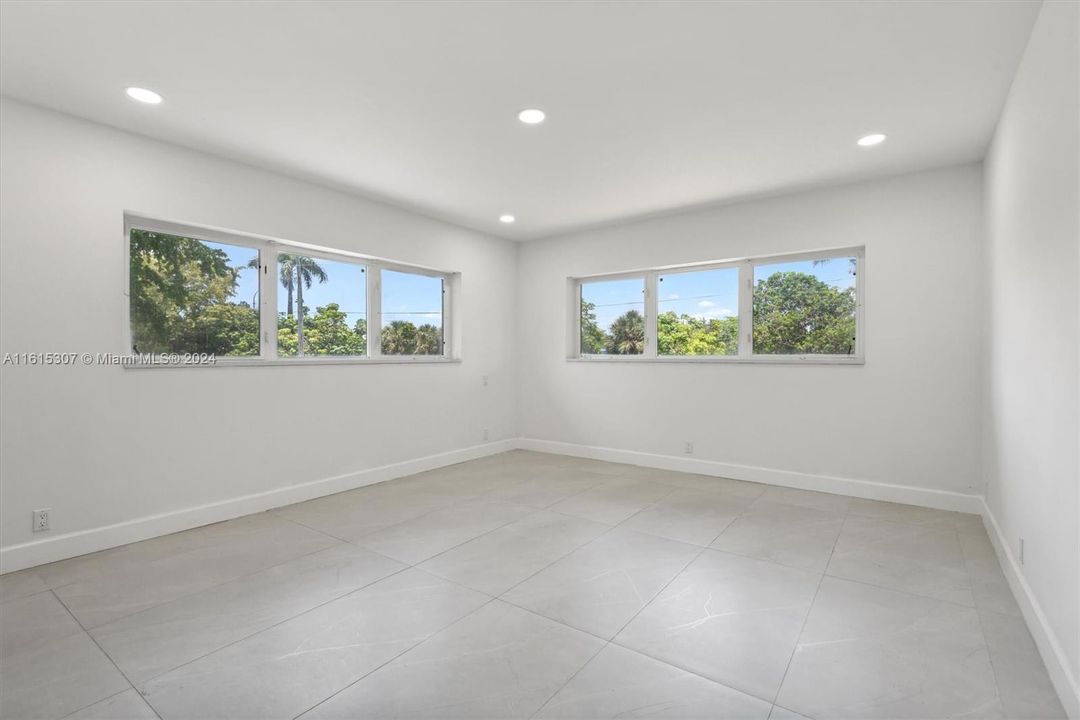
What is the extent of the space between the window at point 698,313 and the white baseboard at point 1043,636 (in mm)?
2528

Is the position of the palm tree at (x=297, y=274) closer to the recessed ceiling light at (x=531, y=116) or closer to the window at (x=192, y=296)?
the window at (x=192, y=296)

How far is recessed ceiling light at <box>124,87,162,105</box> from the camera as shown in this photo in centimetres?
262

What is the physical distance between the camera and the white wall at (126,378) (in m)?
2.73

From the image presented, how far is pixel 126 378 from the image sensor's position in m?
3.11

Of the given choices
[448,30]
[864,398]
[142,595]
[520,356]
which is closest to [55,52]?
[448,30]

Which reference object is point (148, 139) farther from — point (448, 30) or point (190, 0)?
point (448, 30)

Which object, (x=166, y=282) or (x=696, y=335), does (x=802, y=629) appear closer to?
(x=696, y=335)

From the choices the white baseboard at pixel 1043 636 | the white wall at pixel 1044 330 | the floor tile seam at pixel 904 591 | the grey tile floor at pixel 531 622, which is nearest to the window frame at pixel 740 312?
the white wall at pixel 1044 330

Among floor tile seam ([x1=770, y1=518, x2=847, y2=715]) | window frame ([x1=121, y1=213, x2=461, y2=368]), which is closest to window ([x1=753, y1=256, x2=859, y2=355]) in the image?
floor tile seam ([x1=770, y1=518, x2=847, y2=715])

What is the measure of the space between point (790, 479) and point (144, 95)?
526 centimetres

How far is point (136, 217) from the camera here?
3195 mm

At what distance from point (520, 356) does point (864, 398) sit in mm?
3618

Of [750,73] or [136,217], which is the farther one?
[136,217]

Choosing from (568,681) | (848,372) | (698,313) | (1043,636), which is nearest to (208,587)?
(568,681)
